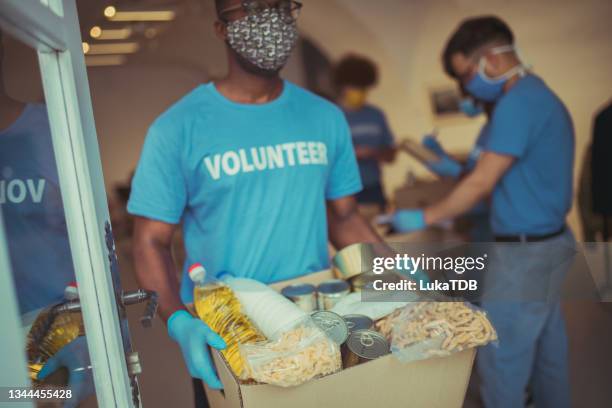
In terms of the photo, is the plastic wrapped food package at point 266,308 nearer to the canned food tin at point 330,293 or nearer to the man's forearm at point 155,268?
the canned food tin at point 330,293

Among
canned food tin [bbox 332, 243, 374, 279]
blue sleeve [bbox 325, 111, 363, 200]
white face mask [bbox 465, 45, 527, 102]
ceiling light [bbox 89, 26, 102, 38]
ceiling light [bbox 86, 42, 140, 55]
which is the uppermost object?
ceiling light [bbox 89, 26, 102, 38]

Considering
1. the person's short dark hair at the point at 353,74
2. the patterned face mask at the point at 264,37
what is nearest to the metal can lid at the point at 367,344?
the patterned face mask at the point at 264,37

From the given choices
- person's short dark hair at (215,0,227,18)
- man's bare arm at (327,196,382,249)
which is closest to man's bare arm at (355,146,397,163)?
man's bare arm at (327,196,382,249)

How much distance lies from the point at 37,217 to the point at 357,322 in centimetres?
Result: 57

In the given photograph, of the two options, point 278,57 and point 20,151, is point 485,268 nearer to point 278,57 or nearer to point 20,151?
point 278,57

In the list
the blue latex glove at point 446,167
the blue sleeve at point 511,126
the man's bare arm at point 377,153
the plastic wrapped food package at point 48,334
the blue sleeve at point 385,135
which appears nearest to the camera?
the plastic wrapped food package at point 48,334

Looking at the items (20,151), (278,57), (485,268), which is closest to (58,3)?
(20,151)

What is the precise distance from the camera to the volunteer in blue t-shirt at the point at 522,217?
1.55m

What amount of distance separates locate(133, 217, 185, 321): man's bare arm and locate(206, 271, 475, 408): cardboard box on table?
341 millimetres

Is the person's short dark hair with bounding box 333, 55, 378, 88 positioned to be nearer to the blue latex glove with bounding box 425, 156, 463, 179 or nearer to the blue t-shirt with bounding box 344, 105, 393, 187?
the blue t-shirt with bounding box 344, 105, 393, 187

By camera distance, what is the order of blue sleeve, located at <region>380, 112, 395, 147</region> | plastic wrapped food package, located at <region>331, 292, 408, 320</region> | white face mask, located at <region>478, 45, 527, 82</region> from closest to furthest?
1. plastic wrapped food package, located at <region>331, 292, 408, 320</region>
2. white face mask, located at <region>478, 45, 527, 82</region>
3. blue sleeve, located at <region>380, 112, 395, 147</region>

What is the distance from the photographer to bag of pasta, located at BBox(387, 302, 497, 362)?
77 centimetres

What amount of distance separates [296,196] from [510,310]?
35.5 inches

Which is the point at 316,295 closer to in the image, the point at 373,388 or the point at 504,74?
the point at 373,388
